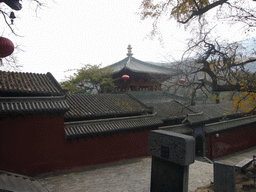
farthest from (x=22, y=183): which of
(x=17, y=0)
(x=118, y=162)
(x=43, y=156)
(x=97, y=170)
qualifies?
(x=17, y=0)

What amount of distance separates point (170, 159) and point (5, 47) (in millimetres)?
4954

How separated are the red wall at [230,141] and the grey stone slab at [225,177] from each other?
9082mm

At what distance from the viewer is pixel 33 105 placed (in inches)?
270

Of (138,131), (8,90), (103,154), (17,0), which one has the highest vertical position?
(17,0)

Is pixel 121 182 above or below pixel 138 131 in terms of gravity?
below

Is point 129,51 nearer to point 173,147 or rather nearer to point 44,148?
point 44,148

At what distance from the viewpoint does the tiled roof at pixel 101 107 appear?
8.80 meters

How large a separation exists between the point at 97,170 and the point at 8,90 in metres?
4.75

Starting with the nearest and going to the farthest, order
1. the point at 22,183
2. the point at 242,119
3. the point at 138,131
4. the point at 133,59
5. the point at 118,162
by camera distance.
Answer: the point at 22,183 < the point at 118,162 < the point at 138,131 < the point at 242,119 < the point at 133,59

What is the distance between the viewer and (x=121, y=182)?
6.75 meters

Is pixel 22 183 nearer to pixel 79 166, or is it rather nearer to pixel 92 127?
pixel 79 166

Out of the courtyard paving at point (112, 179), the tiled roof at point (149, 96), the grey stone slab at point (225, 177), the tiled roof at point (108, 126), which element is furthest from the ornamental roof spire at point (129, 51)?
the grey stone slab at point (225, 177)

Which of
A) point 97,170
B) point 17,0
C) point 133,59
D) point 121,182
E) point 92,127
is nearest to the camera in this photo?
point 17,0

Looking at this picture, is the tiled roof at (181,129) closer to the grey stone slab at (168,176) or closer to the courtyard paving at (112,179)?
the courtyard paving at (112,179)
